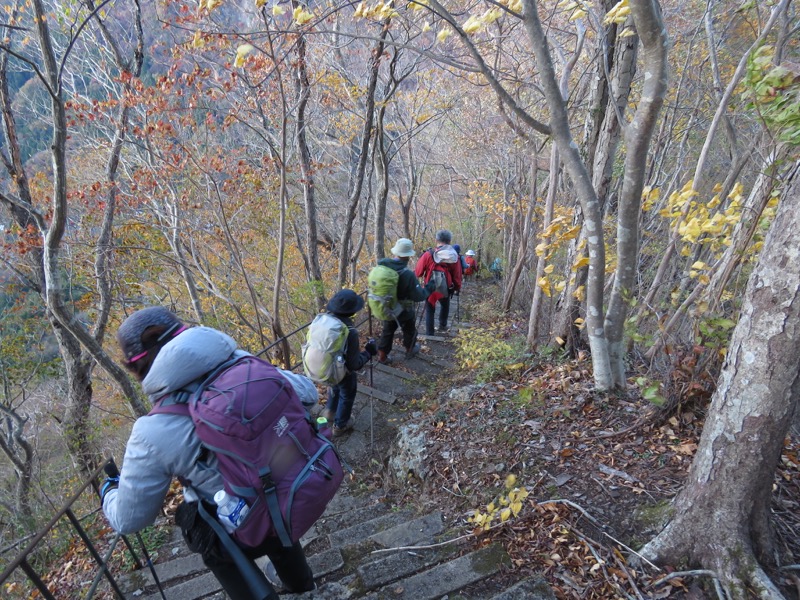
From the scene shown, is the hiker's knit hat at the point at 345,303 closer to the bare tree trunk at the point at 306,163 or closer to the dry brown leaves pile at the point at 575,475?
the dry brown leaves pile at the point at 575,475

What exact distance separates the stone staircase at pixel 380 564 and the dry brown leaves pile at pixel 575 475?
6.3 inches

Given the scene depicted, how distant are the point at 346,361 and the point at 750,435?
3478 millimetres

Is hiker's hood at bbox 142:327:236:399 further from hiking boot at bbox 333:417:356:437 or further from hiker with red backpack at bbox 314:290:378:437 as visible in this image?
hiking boot at bbox 333:417:356:437

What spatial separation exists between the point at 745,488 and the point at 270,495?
7.70 feet

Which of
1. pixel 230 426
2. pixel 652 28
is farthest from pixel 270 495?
pixel 652 28

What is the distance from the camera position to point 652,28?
2.65 m

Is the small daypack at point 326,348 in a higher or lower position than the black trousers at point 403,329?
higher

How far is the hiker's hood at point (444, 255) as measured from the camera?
769 centimetres

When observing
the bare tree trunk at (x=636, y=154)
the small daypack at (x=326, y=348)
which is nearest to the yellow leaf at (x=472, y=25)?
the bare tree trunk at (x=636, y=154)

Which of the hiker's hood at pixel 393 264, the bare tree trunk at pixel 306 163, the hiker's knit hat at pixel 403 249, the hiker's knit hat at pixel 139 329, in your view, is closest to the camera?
the hiker's knit hat at pixel 139 329

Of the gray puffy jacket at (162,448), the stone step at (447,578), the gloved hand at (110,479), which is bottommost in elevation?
the stone step at (447,578)

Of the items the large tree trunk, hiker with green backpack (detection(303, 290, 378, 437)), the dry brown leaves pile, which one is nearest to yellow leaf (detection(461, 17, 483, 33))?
the large tree trunk

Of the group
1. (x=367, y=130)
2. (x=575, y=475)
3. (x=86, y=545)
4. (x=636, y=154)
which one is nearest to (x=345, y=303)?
(x=575, y=475)

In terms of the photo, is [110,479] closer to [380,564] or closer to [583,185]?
[380,564]
